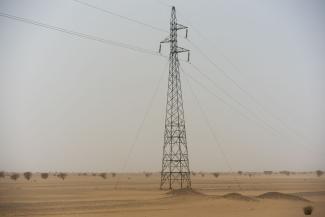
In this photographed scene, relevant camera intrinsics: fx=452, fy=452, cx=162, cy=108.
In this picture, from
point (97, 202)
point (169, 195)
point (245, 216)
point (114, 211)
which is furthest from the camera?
point (169, 195)

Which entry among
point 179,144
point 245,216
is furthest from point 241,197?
point 245,216

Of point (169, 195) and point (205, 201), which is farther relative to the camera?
point (169, 195)

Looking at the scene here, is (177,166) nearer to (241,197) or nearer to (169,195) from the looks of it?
(169,195)

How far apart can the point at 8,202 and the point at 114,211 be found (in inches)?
544

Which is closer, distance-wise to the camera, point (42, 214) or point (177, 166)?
point (42, 214)

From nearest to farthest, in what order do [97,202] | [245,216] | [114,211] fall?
[245,216] → [114,211] → [97,202]

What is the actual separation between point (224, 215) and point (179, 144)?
51.3ft

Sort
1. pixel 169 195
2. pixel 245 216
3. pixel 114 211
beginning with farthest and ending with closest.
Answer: pixel 169 195 < pixel 114 211 < pixel 245 216

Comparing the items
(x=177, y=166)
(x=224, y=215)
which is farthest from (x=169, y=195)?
(x=224, y=215)

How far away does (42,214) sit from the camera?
3725cm

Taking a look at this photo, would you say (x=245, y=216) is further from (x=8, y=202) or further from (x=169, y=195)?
(x=8, y=202)

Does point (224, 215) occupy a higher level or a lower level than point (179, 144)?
lower

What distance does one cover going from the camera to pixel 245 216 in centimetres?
3650

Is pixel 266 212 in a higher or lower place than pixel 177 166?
lower
